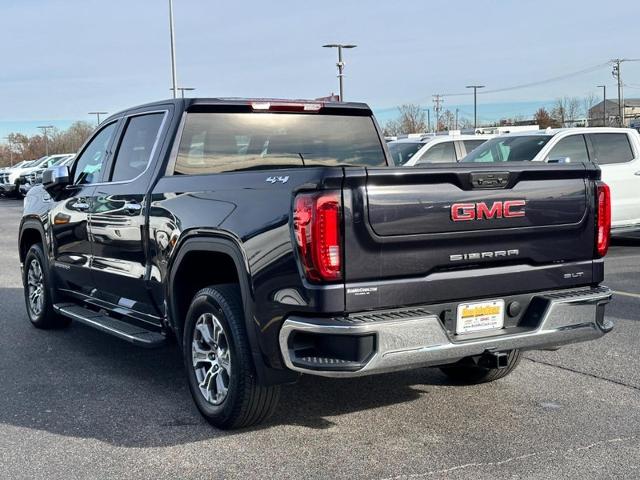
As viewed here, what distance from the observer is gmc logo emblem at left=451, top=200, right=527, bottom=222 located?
4293 millimetres

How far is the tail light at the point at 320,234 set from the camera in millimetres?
4004

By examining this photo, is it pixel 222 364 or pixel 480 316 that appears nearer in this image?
pixel 480 316

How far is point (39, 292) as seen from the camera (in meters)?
7.77

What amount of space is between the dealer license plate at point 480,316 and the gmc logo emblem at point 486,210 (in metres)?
0.46

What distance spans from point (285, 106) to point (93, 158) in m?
1.95

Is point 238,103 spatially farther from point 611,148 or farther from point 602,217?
point 611,148

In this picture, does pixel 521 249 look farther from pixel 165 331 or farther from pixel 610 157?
pixel 610 157

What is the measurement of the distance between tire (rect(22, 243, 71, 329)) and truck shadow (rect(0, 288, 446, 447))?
491 millimetres

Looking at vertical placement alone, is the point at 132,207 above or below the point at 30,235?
above

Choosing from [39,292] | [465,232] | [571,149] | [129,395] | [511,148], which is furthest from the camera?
[511,148]

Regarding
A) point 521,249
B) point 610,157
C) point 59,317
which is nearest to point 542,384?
point 521,249

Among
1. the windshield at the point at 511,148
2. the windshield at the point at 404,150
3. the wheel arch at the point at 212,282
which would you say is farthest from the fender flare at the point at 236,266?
the windshield at the point at 404,150

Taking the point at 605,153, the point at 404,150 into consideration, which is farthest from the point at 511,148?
the point at 404,150

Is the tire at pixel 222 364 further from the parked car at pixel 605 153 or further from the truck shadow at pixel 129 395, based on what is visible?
the parked car at pixel 605 153
